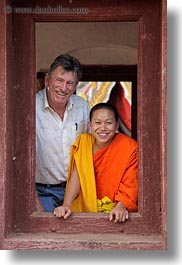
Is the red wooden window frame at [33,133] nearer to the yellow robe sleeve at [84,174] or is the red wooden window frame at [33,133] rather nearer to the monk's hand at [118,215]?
the monk's hand at [118,215]

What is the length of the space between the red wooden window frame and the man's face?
680 mm

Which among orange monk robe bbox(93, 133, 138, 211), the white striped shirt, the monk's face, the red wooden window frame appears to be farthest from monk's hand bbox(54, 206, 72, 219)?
the white striped shirt

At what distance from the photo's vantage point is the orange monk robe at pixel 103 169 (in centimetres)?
322

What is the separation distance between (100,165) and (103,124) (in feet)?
0.74

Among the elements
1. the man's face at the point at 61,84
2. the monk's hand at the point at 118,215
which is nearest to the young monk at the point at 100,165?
the man's face at the point at 61,84

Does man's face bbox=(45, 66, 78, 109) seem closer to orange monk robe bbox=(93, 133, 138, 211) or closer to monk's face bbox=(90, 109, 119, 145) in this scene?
monk's face bbox=(90, 109, 119, 145)

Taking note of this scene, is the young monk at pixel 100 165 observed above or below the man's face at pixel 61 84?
below

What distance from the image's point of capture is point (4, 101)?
8.56 ft

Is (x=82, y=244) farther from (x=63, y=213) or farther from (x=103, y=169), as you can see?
(x=103, y=169)

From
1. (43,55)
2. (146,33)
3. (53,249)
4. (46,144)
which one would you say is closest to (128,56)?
(43,55)

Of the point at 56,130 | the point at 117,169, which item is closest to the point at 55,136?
the point at 56,130

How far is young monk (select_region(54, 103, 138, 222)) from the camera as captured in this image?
324cm

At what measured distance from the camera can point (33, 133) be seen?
2777mm

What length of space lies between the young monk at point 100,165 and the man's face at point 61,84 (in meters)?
0.19
